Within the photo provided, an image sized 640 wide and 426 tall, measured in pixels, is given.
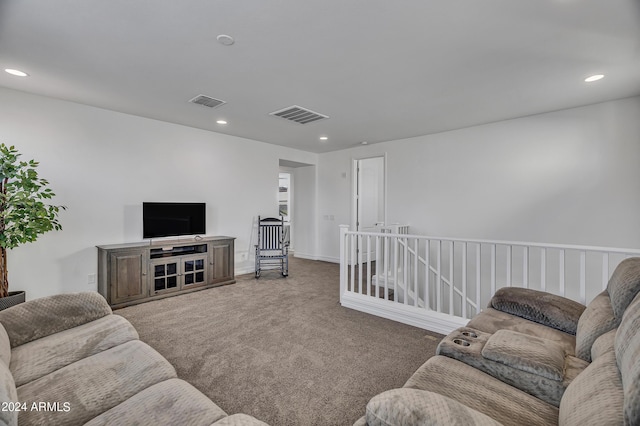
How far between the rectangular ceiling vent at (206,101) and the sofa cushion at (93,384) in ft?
8.95

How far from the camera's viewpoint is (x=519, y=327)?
5.76 feet

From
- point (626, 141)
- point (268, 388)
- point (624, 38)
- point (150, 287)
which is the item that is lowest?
point (268, 388)

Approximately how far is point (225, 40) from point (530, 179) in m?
4.21

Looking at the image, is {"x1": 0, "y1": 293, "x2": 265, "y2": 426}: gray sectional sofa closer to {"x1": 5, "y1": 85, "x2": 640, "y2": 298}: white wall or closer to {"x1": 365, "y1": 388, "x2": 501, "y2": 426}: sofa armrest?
{"x1": 365, "y1": 388, "x2": 501, "y2": 426}: sofa armrest

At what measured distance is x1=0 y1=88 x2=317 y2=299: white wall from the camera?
3.23 metres

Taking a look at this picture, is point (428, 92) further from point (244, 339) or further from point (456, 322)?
point (244, 339)

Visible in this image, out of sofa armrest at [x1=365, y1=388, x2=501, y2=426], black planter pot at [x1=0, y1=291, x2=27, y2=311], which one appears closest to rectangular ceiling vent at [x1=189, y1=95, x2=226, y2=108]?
black planter pot at [x1=0, y1=291, x2=27, y2=311]

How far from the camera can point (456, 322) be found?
2.75 metres

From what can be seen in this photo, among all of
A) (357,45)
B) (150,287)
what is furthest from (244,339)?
(357,45)

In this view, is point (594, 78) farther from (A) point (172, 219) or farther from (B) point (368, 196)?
(A) point (172, 219)

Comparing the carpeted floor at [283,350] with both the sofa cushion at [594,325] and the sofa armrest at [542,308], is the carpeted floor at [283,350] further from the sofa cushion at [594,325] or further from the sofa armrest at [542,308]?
the sofa cushion at [594,325]

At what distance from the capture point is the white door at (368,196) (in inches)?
244

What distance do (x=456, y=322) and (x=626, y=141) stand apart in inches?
120

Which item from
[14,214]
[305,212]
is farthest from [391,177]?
[14,214]
